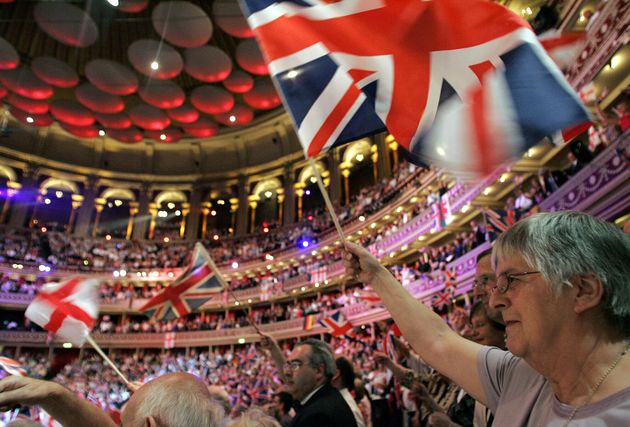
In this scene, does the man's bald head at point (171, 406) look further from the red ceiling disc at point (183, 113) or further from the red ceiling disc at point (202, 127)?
the red ceiling disc at point (202, 127)

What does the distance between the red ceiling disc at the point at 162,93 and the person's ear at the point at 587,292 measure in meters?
17.4

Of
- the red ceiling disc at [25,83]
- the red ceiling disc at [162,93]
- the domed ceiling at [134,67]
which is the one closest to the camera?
the domed ceiling at [134,67]

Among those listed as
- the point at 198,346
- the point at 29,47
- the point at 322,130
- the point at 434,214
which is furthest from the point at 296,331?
the point at 322,130

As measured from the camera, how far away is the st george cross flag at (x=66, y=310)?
4.72 meters

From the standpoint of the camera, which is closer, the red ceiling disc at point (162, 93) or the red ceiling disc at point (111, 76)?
the red ceiling disc at point (111, 76)

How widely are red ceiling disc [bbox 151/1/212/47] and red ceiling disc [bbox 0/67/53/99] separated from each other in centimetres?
560

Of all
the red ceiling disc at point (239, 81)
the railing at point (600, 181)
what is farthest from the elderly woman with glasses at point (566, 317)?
the red ceiling disc at point (239, 81)

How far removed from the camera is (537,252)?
1.19 metres

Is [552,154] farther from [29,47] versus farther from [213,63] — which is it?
[29,47]

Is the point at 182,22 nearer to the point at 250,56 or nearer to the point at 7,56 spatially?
the point at 250,56

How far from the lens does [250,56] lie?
51.3ft

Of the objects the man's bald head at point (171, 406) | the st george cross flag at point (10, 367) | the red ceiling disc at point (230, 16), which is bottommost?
the man's bald head at point (171, 406)

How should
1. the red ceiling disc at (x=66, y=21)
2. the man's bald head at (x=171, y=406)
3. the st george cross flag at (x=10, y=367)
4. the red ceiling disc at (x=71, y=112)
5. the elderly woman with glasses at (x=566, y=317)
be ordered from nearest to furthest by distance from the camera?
the elderly woman with glasses at (x=566, y=317) → the man's bald head at (x=171, y=406) → the st george cross flag at (x=10, y=367) → the red ceiling disc at (x=66, y=21) → the red ceiling disc at (x=71, y=112)

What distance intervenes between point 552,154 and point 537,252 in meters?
13.9
